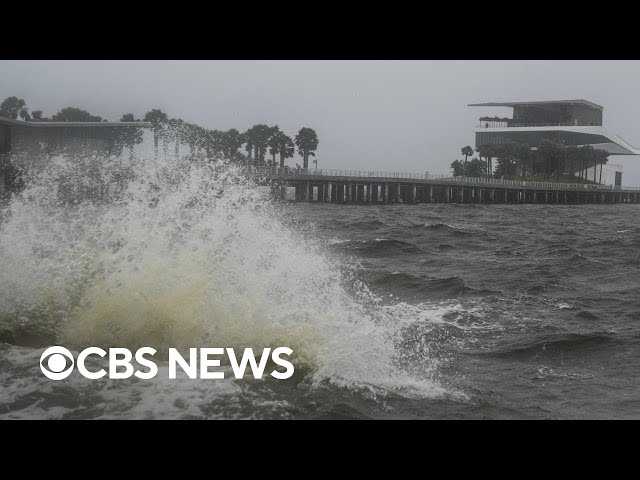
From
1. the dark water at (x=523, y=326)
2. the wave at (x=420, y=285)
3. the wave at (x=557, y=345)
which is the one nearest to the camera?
the dark water at (x=523, y=326)

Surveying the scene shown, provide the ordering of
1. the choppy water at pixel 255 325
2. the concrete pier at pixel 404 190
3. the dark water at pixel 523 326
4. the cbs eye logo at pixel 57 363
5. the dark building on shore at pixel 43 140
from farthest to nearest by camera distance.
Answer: the concrete pier at pixel 404 190
the dark building on shore at pixel 43 140
the dark water at pixel 523 326
the cbs eye logo at pixel 57 363
the choppy water at pixel 255 325

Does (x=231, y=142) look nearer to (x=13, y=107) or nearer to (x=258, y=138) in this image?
(x=258, y=138)

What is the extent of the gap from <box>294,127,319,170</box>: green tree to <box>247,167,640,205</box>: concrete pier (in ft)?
60.9

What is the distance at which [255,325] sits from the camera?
8383mm

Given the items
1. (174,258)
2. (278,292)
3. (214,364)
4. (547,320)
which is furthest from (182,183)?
(547,320)

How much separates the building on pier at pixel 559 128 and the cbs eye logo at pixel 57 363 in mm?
124731

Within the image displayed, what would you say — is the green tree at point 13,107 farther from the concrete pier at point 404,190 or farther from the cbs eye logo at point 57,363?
the cbs eye logo at point 57,363

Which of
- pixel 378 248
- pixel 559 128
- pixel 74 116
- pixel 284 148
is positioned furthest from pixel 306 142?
pixel 378 248

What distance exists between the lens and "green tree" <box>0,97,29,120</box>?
8619 centimetres

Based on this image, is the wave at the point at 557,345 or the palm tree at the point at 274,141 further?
the palm tree at the point at 274,141

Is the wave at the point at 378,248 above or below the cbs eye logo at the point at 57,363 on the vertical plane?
below

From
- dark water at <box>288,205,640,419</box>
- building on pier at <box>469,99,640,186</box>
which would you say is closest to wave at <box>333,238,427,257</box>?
dark water at <box>288,205,640,419</box>

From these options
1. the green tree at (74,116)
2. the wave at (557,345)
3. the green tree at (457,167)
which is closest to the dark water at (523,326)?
the wave at (557,345)

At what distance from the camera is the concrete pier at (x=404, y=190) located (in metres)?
74.4
